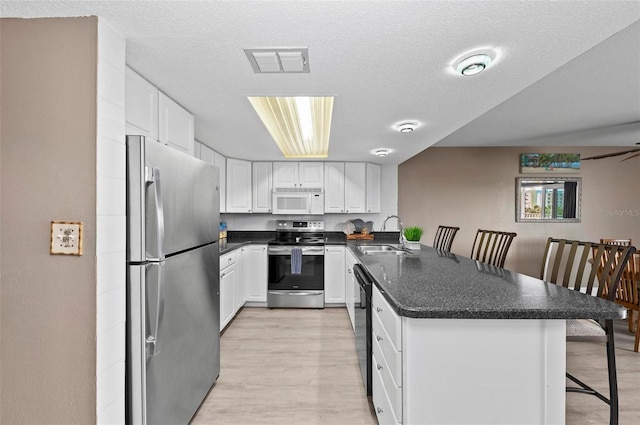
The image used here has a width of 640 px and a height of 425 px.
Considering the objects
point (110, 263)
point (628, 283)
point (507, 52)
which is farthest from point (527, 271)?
point (110, 263)

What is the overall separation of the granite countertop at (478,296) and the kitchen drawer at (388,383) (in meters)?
0.38

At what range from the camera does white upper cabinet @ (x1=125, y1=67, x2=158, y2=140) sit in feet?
5.75

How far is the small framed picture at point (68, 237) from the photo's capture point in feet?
4.37

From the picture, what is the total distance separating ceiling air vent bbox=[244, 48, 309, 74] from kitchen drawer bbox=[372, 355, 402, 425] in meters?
1.77

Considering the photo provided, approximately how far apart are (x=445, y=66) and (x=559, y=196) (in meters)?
4.81

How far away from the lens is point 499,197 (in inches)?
209

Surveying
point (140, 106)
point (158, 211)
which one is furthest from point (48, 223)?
point (140, 106)

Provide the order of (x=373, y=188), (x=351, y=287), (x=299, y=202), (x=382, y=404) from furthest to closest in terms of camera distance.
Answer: (x=373, y=188)
(x=299, y=202)
(x=351, y=287)
(x=382, y=404)

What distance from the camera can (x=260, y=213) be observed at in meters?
5.02

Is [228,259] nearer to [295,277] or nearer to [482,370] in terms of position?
[295,277]

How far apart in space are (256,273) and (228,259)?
2.96 ft

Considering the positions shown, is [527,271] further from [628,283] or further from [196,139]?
[196,139]

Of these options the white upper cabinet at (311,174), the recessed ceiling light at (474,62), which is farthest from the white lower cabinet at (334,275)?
the recessed ceiling light at (474,62)

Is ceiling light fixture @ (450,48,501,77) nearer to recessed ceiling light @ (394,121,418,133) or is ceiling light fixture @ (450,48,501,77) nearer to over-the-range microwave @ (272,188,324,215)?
recessed ceiling light @ (394,121,418,133)
